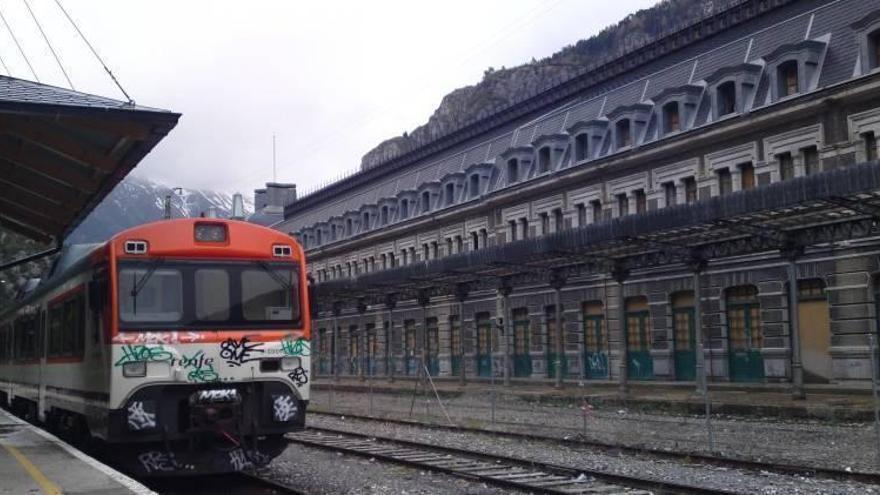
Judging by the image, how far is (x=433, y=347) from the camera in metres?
48.1

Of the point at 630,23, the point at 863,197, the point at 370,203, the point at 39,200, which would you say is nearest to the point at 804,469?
the point at 863,197

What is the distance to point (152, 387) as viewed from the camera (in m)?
10.6

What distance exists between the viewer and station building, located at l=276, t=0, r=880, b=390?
23094 millimetres

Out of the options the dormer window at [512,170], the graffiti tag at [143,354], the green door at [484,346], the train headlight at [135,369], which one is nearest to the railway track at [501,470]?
the graffiti tag at [143,354]

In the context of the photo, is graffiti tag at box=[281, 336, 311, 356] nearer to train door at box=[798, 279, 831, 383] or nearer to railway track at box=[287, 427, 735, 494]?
railway track at box=[287, 427, 735, 494]

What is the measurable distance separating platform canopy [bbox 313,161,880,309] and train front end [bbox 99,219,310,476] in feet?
38.1

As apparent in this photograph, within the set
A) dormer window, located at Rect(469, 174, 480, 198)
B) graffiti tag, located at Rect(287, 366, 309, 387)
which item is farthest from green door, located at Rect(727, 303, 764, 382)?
graffiti tag, located at Rect(287, 366, 309, 387)

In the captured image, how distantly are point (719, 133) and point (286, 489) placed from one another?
77.0 ft

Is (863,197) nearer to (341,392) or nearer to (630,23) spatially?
(341,392)

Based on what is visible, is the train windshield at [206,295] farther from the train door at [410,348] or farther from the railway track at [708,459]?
the train door at [410,348]

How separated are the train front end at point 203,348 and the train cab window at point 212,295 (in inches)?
0.5

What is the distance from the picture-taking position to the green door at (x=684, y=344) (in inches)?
1262

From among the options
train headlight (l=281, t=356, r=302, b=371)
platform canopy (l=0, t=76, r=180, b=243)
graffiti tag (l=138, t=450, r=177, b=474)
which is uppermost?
platform canopy (l=0, t=76, r=180, b=243)

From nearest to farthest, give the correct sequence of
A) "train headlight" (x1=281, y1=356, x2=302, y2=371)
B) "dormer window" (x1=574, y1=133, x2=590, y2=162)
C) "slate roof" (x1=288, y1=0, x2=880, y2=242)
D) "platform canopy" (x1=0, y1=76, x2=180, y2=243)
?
"train headlight" (x1=281, y1=356, x2=302, y2=371)
"platform canopy" (x1=0, y1=76, x2=180, y2=243)
"slate roof" (x1=288, y1=0, x2=880, y2=242)
"dormer window" (x1=574, y1=133, x2=590, y2=162)
